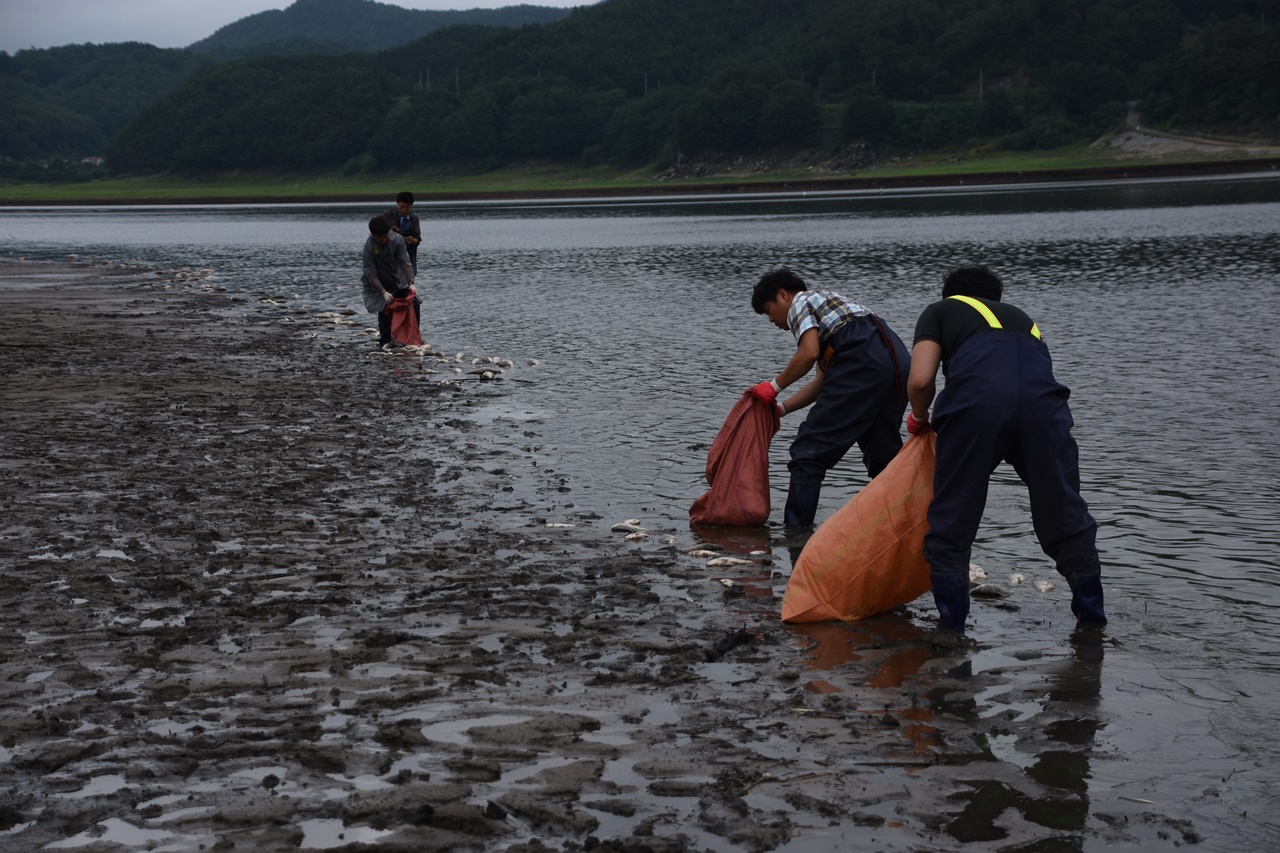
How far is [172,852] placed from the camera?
3.96 m

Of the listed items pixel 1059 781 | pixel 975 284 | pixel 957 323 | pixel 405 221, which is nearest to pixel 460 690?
pixel 1059 781

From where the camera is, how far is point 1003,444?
5812 millimetres

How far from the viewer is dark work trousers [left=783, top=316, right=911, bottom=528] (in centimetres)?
788

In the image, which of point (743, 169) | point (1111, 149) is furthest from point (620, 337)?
point (743, 169)

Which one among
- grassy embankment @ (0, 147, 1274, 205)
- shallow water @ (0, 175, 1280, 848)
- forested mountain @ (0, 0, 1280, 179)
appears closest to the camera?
shallow water @ (0, 175, 1280, 848)

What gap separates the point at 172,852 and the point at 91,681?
5.50ft

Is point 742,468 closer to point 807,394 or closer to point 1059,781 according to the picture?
point 807,394

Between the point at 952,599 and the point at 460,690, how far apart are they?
93.0 inches

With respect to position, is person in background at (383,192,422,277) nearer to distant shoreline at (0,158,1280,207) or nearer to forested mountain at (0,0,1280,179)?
distant shoreline at (0,158,1280,207)

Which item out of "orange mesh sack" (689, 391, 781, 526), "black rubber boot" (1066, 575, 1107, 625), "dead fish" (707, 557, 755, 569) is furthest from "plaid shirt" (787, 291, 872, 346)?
"black rubber boot" (1066, 575, 1107, 625)

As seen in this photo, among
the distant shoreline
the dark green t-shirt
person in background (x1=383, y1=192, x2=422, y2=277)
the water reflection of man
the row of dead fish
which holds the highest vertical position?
the distant shoreline

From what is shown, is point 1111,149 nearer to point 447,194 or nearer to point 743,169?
point 743,169

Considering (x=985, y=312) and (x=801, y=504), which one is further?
(x=801, y=504)

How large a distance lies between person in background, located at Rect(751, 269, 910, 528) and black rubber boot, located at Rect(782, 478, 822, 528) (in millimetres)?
289
